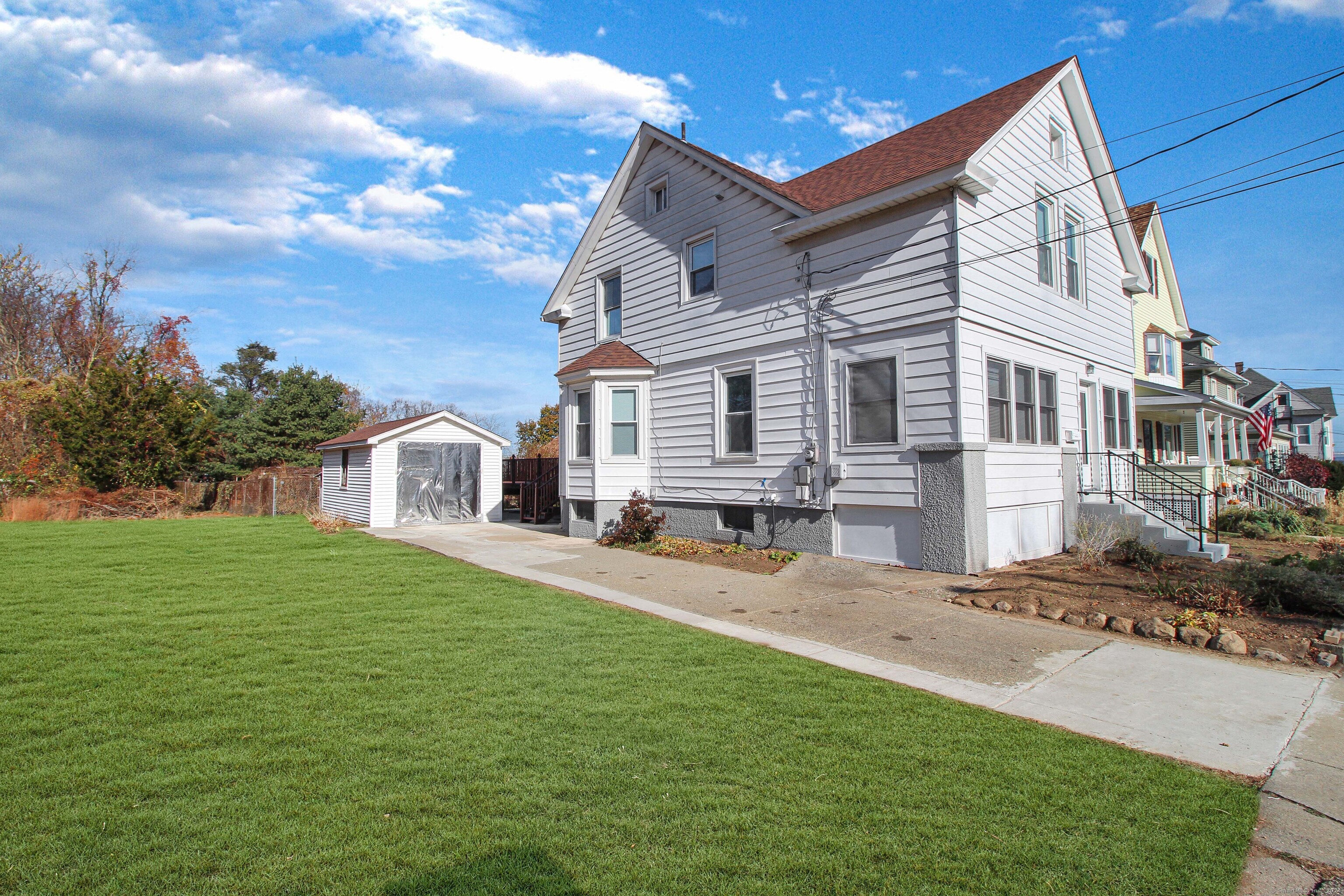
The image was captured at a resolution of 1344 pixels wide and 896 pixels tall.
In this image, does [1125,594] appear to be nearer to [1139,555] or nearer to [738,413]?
[1139,555]

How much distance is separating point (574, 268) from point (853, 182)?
25.0ft

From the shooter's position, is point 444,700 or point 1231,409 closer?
point 444,700

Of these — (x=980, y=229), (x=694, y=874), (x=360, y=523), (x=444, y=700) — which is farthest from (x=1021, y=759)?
(x=360, y=523)

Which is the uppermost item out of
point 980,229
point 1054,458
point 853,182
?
point 853,182

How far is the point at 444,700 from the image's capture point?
15.8ft

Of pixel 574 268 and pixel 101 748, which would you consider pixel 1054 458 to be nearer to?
pixel 574 268

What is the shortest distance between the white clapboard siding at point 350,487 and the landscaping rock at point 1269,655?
18897 mm

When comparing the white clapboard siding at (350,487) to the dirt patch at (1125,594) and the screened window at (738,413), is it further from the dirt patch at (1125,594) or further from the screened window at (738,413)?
the dirt patch at (1125,594)

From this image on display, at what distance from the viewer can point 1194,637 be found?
680 centimetres

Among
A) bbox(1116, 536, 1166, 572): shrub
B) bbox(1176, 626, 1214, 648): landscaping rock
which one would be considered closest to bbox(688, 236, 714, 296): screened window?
bbox(1116, 536, 1166, 572): shrub

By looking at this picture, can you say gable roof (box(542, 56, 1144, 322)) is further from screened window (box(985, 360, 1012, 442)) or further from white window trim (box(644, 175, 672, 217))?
screened window (box(985, 360, 1012, 442))

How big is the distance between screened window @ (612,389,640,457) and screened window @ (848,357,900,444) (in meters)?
5.40

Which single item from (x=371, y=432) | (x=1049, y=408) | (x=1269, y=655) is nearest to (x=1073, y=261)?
(x=1049, y=408)

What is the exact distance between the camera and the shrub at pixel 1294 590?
7.50m
